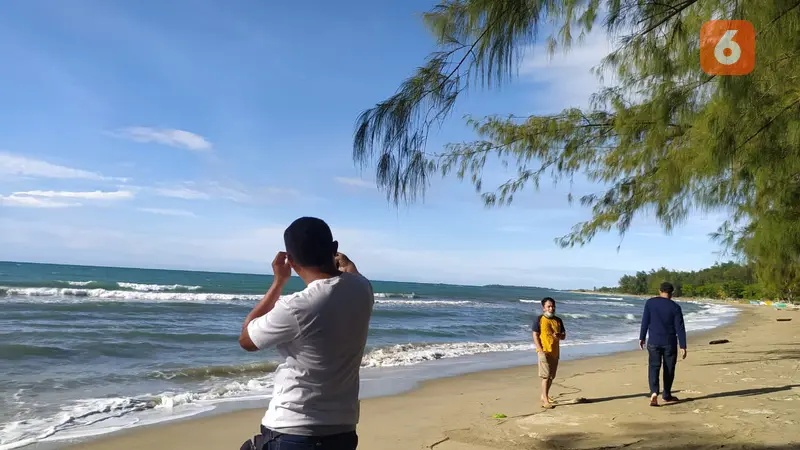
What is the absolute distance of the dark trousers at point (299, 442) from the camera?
6.05 feet

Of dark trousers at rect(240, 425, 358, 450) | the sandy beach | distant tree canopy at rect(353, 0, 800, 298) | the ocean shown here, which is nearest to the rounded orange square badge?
distant tree canopy at rect(353, 0, 800, 298)

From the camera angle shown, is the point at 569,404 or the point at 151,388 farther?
the point at 151,388

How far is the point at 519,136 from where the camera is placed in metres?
6.63

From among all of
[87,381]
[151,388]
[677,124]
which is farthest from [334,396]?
[87,381]

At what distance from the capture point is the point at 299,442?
1.84 m

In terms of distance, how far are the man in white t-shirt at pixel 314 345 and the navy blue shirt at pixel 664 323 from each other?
563cm

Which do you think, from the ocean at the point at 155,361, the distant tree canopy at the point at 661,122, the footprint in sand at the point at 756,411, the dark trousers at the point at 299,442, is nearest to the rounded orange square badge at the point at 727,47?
the distant tree canopy at the point at 661,122

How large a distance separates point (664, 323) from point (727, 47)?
3640mm

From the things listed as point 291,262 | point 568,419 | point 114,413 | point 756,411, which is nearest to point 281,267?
point 291,262

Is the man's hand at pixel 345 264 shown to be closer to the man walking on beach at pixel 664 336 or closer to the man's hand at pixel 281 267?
Result: the man's hand at pixel 281 267

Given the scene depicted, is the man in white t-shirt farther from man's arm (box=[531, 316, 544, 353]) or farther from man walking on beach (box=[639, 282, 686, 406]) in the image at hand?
man walking on beach (box=[639, 282, 686, 406])

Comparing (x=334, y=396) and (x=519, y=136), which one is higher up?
(x=519, y=136)

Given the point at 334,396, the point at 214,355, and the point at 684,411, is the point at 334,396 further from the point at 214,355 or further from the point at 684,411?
the point at 214,355

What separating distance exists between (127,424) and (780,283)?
1012cm
